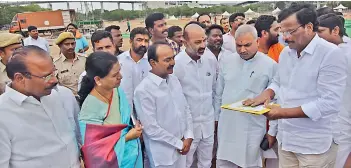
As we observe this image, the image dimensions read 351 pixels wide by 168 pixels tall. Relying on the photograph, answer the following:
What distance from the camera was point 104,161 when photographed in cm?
218

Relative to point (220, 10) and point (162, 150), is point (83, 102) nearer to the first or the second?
point (162, 150)

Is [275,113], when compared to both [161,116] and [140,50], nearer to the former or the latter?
[161,116]

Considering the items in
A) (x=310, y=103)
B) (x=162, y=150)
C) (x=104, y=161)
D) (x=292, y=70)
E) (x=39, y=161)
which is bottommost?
(x=162, y=150)

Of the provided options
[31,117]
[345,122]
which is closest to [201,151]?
[345,122]

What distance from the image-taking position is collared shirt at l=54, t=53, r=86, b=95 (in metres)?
4.18

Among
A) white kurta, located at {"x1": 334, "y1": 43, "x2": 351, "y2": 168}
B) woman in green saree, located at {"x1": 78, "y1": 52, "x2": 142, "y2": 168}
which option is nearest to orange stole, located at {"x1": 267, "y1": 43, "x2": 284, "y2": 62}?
white kurta, located at {"x1": 334, "y1": 43, "x2": 351, "y2": 168}

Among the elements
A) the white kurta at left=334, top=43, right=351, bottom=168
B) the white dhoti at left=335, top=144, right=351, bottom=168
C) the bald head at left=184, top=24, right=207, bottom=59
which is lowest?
the white dhoti at left=335, top=144, right=351, bottom=168

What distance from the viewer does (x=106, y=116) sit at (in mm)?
2281

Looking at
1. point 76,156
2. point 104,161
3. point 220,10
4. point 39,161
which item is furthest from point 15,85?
point 220,10

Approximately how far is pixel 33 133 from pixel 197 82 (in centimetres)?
190

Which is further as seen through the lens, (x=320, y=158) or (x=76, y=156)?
(x=320, y=158)

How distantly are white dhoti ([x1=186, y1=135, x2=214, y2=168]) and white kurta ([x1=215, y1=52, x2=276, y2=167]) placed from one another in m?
0.17

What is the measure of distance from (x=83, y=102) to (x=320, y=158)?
1.88 meters

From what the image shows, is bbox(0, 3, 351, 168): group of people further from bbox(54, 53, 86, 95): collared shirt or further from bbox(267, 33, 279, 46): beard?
bbox(267, 33, 279, 46): beard
